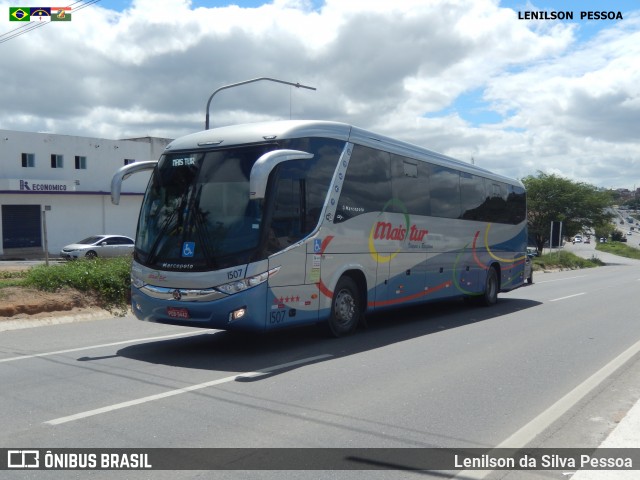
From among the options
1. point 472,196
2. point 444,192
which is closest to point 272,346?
point 444,192

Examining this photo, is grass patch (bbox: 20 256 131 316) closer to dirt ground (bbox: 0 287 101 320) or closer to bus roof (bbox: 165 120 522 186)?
dirt ground (bbox: 0 287 101 320)

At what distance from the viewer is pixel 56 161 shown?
4422 centimetres

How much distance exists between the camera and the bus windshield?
944 centimetres

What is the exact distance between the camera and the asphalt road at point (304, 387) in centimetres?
615

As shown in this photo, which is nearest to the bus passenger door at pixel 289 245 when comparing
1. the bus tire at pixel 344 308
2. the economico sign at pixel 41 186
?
the bus tire at pixel 344 308

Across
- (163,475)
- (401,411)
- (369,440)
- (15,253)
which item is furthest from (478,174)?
(15,253)

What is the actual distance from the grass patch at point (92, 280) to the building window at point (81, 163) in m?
32.5

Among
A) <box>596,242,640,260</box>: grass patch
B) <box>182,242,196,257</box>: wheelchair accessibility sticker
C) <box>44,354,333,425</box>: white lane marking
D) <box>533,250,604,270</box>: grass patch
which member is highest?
<box>182,242,196,257</box>: wheelchair accessibility sticker

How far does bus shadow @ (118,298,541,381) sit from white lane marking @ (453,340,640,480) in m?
3.29

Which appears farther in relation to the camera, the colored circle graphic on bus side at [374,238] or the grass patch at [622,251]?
the grass patch at [622,251]

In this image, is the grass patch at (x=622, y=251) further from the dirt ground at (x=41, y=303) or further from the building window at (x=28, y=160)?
the dirt ground at (x=41, y=303)

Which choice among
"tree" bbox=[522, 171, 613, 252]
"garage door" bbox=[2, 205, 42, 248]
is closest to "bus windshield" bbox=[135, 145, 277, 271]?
"garage door" bbox=[2, 205, 42, 248]

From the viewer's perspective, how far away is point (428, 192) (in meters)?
14.3

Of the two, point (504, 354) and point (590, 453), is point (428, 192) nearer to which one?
point (504, 354)
